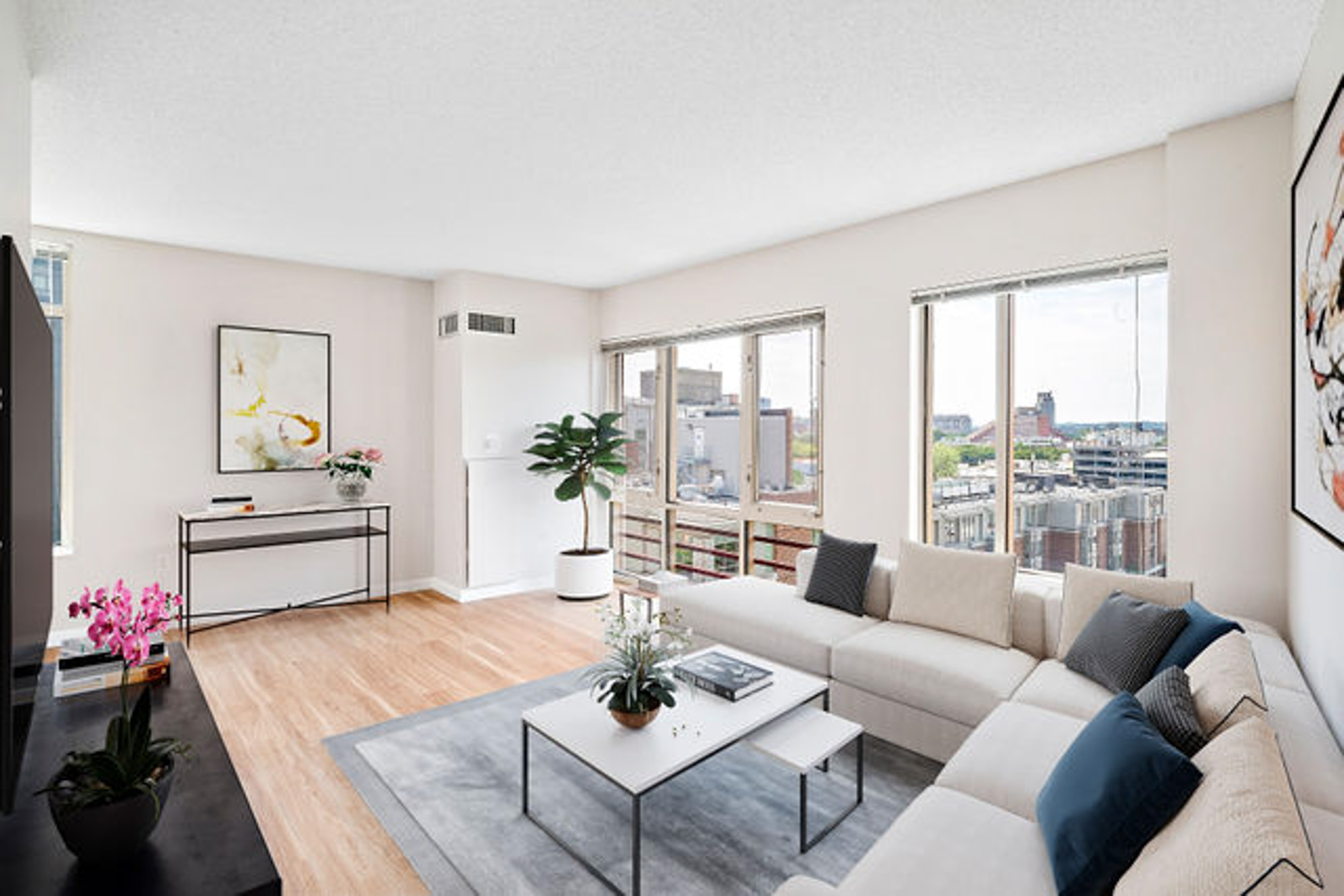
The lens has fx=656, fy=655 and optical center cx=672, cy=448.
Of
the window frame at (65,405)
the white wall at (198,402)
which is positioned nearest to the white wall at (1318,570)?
the white wall at (198,402)

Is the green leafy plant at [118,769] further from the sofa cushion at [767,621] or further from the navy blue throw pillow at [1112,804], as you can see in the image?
the sofa cushion at [767,621]

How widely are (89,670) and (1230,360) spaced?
4380 mm

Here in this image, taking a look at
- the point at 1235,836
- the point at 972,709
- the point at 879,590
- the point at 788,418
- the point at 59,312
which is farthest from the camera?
the point at 788,418

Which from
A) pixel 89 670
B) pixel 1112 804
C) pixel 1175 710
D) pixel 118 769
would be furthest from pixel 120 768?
pixel 1175 710

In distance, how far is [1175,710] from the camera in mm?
1600

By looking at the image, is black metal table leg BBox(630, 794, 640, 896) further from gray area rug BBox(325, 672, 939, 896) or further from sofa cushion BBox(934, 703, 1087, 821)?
sofa cushion BBox(934, 703, 1087, 821)

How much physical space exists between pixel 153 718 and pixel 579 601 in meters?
3.45

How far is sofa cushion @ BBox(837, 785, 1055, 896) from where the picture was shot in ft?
4.63

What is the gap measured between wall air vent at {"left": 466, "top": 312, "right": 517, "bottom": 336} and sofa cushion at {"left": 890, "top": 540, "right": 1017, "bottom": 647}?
368cm

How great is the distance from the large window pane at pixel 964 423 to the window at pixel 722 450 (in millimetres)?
802

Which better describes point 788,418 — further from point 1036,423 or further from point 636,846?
point 636,846

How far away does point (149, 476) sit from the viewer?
4.48 m

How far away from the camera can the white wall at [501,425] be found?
5.32 metres

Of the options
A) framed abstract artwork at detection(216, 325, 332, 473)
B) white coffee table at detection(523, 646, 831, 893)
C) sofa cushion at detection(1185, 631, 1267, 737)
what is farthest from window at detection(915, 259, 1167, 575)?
framed abstract artwork at detection(216, 325, 332, 473)
